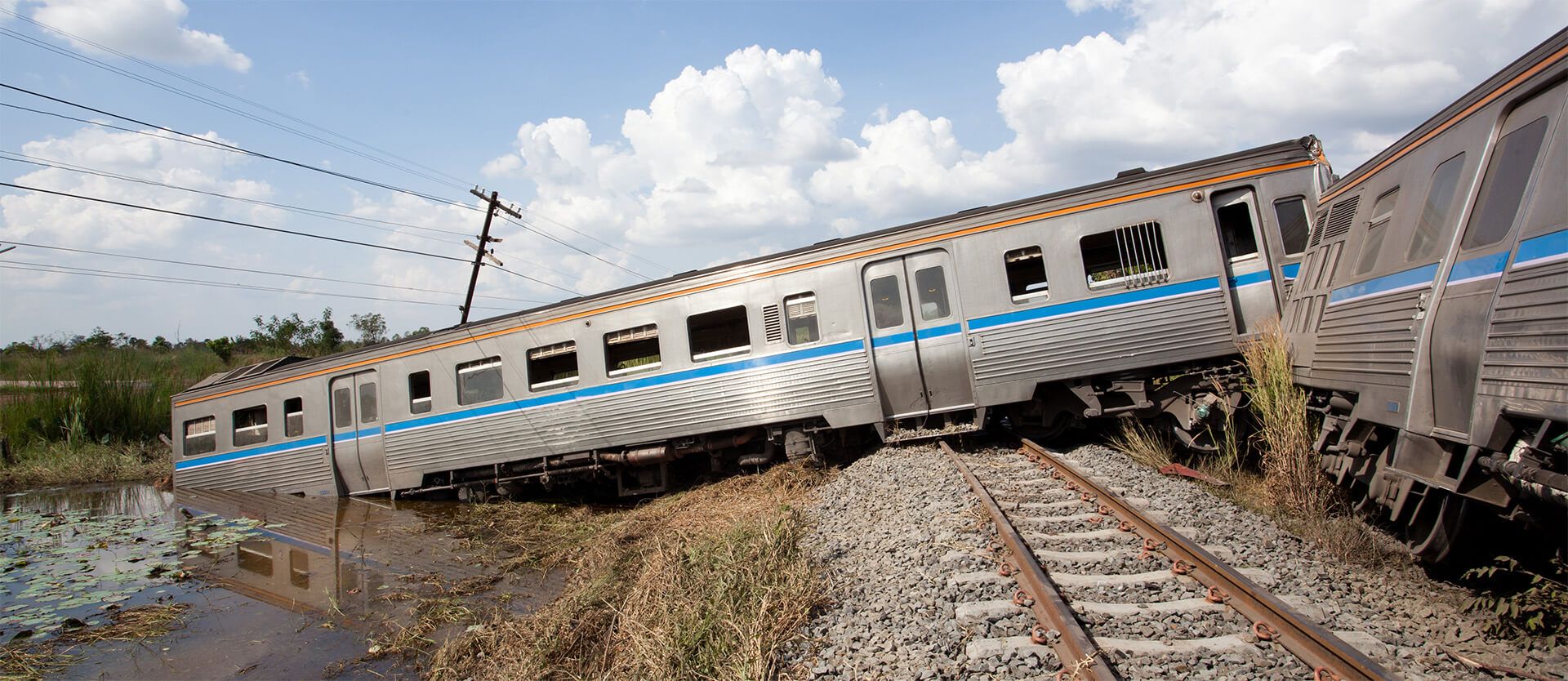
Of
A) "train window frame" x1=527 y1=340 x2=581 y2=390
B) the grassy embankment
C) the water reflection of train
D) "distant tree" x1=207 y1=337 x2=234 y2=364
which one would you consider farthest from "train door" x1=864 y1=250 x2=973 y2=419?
"distant tree" x1=207 y1=337 x2=234 y2=364

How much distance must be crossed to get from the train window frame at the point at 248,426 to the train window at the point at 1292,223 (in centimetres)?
1612

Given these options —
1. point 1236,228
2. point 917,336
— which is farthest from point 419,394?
point 1236,228

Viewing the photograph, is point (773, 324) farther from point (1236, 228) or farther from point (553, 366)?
point (1236, 228)

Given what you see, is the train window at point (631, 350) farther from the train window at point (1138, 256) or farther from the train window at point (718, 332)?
the train window at point (1138, 256)

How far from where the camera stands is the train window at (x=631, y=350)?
32.9 feet

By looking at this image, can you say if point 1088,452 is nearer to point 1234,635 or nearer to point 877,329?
point 877,329

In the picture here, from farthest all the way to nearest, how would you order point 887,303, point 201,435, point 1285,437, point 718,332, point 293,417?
point 201,435 → point 293,417 → point 718,332 → point 887,303 → point 1285,437

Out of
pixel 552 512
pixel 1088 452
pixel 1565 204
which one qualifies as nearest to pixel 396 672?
pixel 552 512

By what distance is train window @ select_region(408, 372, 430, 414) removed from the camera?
1177 centimetres

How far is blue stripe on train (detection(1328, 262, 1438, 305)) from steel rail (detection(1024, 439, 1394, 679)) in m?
2.09

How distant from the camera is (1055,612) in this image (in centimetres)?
375

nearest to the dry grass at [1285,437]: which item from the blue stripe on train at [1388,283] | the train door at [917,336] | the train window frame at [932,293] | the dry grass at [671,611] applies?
the blue stripe on train at [1388,283]

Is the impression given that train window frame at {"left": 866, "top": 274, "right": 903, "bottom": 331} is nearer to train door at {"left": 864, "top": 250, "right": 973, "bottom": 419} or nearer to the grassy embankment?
train door at {"left": 864, "top": 250, "right": 973, "bottom": 419}

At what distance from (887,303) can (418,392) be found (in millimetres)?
7912
